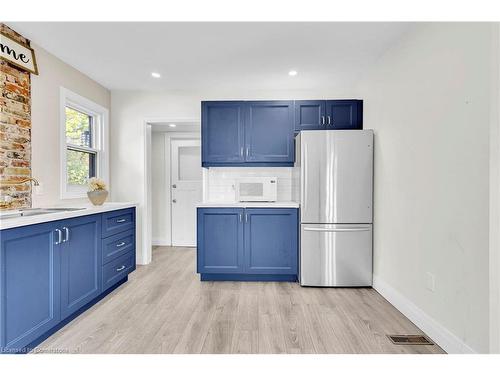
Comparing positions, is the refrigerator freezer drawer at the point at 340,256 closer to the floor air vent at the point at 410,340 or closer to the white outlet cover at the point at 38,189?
the floor air vent at the point at 410,340

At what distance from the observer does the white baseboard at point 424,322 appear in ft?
5.65

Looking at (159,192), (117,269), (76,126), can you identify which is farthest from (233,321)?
(159,192)

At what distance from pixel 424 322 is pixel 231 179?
2.58 metres

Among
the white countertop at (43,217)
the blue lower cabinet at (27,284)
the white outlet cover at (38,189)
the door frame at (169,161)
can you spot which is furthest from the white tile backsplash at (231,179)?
the blue lower cabinet at (27,284)

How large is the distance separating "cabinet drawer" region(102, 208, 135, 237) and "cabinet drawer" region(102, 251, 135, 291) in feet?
1.01

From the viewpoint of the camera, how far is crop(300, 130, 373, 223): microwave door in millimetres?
2904

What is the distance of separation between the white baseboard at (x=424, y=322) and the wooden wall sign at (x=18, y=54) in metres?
3.89

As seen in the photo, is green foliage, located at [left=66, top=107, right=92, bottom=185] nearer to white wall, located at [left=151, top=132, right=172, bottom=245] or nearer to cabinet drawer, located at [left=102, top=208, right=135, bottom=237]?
cabinet drawer, located at [left=102, top=208, right=135, bottom=237]

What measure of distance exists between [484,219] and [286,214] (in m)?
1.84

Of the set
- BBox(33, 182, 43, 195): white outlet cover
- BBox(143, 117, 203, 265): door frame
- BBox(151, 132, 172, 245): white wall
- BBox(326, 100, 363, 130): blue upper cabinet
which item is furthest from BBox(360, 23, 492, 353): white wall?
BBox(151, 132, 172, 245): white wall

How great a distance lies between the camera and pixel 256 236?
3129 millimetres

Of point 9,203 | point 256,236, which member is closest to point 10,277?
point 9,203

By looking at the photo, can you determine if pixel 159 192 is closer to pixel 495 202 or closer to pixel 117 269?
pixel 117 269

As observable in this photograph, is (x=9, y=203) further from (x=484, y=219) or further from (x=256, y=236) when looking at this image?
(x=484, y=219)
